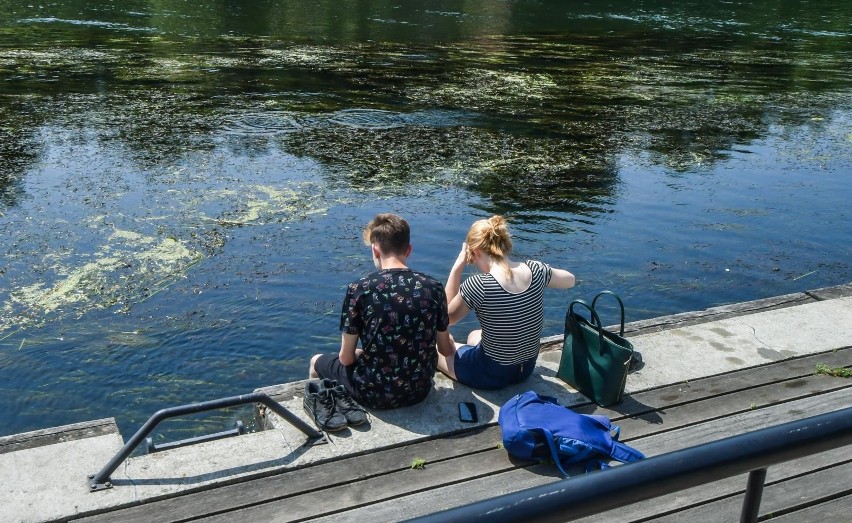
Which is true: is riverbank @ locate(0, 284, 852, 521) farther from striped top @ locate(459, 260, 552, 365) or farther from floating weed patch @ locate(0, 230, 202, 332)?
floating weed patch @ locate(0, 230, 202, 332)

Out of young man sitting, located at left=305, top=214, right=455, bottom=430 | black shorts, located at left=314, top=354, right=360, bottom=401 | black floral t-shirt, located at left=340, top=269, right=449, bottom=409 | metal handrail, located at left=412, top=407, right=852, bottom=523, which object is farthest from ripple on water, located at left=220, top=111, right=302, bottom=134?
metal handrail, located at left=412, top=407, right=852, bottom=523

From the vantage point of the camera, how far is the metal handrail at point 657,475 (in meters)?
1.45

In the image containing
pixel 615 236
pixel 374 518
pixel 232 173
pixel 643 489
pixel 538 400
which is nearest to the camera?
pixel 643 489

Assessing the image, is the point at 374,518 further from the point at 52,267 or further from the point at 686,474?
the point at 52,267

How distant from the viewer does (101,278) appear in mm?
8750

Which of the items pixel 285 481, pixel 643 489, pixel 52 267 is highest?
pixel 643 489

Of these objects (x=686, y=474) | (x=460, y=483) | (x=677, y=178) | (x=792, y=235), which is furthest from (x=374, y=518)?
(x=677, y=178)

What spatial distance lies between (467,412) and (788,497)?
1.63 metres

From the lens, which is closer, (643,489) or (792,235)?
(643,489)

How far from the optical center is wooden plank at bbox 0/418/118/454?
4703mm

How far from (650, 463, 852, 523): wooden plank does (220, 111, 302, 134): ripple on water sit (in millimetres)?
11320

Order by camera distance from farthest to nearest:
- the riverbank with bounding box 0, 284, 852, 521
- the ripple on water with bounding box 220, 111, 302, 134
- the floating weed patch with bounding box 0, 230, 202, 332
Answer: the ripple on water with bounding box 220, 111, 302, 134
the floating weed patch with bounding box 0, 230, 202, 332
the riverbank with bounding box 0, 284, 852, 521

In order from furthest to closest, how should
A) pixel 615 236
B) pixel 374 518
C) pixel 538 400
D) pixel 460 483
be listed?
pixel 615 236
pixel 538 400
pixel 460 483
pixel 374 518

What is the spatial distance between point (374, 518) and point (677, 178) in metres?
9.85
